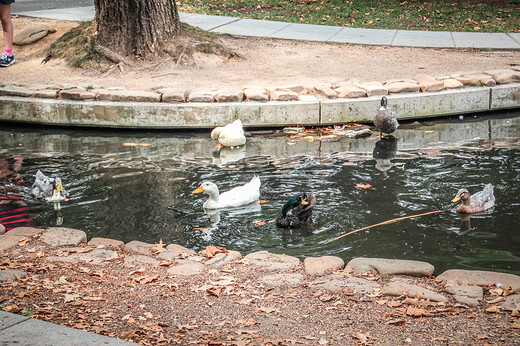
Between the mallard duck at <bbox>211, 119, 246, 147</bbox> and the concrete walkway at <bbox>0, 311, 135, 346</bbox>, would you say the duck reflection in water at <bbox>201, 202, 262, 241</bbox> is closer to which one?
the mallard duck at <bbox>211, 119, 246, 147</bbox>

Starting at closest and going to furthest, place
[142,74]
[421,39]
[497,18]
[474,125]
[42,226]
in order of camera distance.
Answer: [42,226], [474,125], [142,74], [421,39], [497,18]

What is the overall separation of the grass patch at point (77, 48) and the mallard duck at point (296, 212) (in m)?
6.73

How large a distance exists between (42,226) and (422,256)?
148 inches

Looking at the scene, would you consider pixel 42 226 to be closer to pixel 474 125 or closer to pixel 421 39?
pixel 474 125

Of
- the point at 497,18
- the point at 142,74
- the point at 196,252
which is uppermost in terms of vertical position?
the point at 497,18

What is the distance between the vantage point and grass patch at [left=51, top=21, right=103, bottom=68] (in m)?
11.7

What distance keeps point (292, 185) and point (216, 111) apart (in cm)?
288

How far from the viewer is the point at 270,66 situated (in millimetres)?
11992

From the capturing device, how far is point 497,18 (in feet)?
56.0

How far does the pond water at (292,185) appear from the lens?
5858mm

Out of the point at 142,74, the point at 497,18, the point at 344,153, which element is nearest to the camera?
the point at 344,153

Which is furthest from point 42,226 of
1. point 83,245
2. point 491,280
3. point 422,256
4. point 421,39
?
point 421,39

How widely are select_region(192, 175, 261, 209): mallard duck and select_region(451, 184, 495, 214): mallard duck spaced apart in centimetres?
211

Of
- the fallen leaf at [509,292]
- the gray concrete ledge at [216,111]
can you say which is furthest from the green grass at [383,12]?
the fallen leaf at [509,292]
